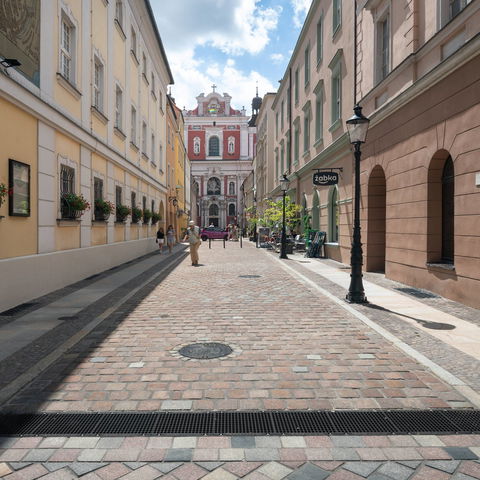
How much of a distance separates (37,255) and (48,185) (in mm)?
1746

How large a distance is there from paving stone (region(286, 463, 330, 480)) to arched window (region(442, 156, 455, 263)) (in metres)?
7.54

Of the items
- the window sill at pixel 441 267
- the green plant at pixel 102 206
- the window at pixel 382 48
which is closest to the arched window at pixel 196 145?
the green plant at pixel 102 206

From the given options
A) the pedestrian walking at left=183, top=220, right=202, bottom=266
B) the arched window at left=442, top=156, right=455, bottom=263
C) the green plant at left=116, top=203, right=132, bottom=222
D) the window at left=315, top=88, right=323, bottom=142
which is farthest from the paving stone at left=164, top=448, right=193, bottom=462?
the window at left=315, top=88, right=323, bottom=142

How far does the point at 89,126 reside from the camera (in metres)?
12.3

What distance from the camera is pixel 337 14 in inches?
664

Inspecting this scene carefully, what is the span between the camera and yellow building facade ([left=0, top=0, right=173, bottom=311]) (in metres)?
7.86

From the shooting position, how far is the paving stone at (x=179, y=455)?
110 inches

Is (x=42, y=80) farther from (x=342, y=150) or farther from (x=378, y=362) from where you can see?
(x=342, y=150)

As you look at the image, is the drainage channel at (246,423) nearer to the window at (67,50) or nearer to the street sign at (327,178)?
the window at (67,50)

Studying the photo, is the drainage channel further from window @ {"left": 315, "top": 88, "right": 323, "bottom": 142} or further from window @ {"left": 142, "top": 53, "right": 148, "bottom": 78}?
window @ {"left": 142, "top": 53, "right": 148, "bottom": 78}

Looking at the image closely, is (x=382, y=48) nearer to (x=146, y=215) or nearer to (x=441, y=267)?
(x=441, y=267)

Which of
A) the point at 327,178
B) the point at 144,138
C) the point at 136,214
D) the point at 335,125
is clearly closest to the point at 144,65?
the point at 144,138

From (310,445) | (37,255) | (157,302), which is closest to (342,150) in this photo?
(157,302)

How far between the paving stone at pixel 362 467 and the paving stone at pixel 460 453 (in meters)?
0.56
